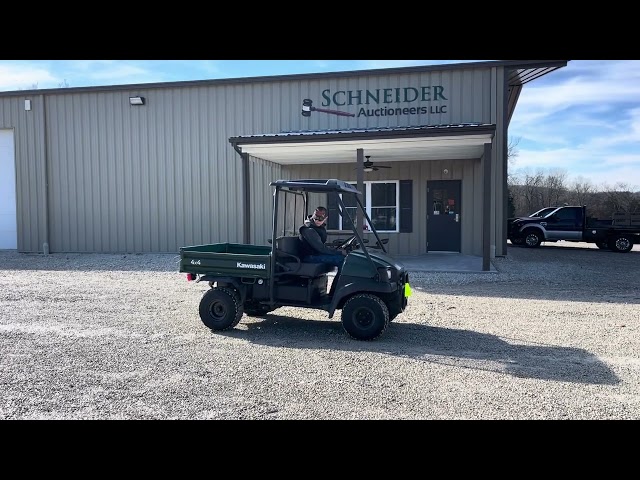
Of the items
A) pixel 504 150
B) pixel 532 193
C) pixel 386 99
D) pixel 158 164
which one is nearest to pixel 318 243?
pixel 386 99

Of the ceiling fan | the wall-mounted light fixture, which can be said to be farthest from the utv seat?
the wall-mounted light fixture

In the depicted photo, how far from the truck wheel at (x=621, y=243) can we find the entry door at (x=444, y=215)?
286 inches

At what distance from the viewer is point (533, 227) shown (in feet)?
66.7

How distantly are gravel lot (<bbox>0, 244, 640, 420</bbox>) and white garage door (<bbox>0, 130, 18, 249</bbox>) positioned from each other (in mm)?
8953

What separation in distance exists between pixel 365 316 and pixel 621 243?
1576 cm

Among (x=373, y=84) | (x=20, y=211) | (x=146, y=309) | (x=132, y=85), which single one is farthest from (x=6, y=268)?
(x=373, y=84)

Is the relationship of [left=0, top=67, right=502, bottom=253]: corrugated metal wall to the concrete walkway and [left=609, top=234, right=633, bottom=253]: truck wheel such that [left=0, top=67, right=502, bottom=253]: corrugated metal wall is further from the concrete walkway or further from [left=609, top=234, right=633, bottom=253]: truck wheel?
[left=609, top=234, right=633, bottom=253]: truck wheel

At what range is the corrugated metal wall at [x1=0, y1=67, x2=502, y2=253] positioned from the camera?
1551 centimetres

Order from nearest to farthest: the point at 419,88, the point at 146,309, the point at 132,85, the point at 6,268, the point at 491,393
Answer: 1. the point at 491,393
2. the point at 146,309
3. the point at 6,268
4. the point at 419,88
5. the point at 132,85

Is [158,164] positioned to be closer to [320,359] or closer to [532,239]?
[320,359]

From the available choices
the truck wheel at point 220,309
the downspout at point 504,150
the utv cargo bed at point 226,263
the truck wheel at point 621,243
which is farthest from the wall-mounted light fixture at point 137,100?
the truck wheel at point 621,243

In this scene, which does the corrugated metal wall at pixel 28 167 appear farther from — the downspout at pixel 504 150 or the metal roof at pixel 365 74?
the downspout at pixel 504 150
